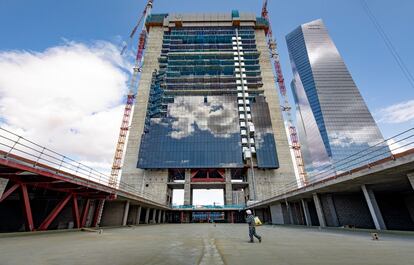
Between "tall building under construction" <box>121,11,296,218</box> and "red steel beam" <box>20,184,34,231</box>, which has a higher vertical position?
Answer: "tall building under construction" <box>121,11,296,218</box>

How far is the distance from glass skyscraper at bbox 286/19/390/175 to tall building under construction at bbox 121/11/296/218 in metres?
70.3

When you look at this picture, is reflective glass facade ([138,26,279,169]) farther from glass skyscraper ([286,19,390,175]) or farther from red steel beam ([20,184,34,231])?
glass skyscraper ([286,19,390,175])

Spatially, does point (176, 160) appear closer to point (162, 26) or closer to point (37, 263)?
point (37, 263)

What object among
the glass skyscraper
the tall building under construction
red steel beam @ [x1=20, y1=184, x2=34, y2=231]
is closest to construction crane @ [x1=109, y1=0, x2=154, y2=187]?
the tall building under construction

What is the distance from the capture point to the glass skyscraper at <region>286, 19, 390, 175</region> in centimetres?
13212

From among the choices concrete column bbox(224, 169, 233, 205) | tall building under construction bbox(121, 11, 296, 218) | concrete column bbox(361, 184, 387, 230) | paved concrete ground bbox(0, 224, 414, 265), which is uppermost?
tall building under construction bbox(121, 11, 296, 218)

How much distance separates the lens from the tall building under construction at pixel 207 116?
6288cm

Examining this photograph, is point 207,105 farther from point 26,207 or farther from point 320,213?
point 26,207

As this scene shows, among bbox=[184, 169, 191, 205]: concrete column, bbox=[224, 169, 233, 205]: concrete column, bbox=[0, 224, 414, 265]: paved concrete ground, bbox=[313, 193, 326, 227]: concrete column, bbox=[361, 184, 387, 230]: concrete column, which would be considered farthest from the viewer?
bbox=[224, 169, 233, 205]: concrete column

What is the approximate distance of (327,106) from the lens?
14538cm

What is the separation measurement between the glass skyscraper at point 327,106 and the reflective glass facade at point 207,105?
72192mm

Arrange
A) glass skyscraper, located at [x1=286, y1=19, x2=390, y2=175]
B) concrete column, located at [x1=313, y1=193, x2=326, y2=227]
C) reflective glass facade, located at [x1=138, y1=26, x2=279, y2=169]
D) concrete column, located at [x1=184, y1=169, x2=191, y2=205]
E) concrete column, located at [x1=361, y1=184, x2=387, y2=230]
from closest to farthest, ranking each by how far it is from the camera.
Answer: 1. concrete column, located at [x1=361, y1=184, x2=387, y2=230]
2. concrete column, located at [x1=313, y1=193, x2=326, y2=227]
3. concrete column, located at [x1=184, y1=169, x2=191, y2=205]
4. reflective glass facade, located at [x1=138, y1=26, x2=279, y2=169]
5. glass skyscraper, located at [x1=286, y1=19, x2=390, y2=175]

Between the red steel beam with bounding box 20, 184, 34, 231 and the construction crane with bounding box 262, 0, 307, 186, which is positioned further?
the construction crane with bounding box 262, 0, 307, 186

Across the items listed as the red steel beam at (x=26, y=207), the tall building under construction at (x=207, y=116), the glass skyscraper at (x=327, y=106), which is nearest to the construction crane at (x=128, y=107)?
the tall building under construction at (x=207, y=116)
